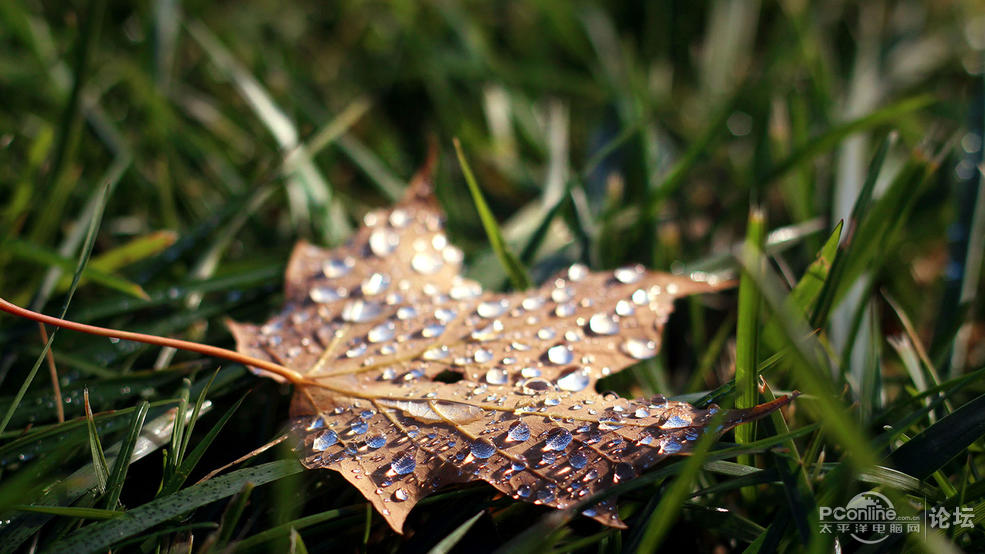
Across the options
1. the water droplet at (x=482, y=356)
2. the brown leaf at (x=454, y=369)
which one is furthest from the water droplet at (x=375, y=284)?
the water droplet at (x=482, y=356)

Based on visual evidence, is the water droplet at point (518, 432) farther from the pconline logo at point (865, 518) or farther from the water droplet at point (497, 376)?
the pconline logo at point (865, 518)

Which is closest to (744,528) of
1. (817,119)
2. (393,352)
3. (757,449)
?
(757,449)

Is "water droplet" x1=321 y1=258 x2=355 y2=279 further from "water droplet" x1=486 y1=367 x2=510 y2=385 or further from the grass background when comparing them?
"water droplet" x1=486 y1=367 x2=510 y2=385

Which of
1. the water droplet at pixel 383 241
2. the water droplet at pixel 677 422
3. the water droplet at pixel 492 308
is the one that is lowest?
the water droplet at pixel 677 422

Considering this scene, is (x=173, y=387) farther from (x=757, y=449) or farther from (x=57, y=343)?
(x=757, y=449)

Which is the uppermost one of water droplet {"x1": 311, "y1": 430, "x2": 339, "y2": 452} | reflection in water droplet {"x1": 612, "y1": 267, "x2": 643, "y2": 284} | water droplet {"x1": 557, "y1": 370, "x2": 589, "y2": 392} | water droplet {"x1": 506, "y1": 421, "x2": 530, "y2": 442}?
reflection in water droplet {"x1": 612, "y1": 267, "x2": 643, "y2": 284}

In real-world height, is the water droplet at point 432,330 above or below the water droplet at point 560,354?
above

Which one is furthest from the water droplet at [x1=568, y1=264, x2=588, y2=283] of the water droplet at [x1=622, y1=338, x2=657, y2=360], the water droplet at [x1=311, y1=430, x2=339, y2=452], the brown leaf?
the water droplet at [x1=311, y1=430, x2=339, y2=452]

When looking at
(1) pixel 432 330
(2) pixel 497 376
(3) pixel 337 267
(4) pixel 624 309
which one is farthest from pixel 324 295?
(4) pixel 624 309
